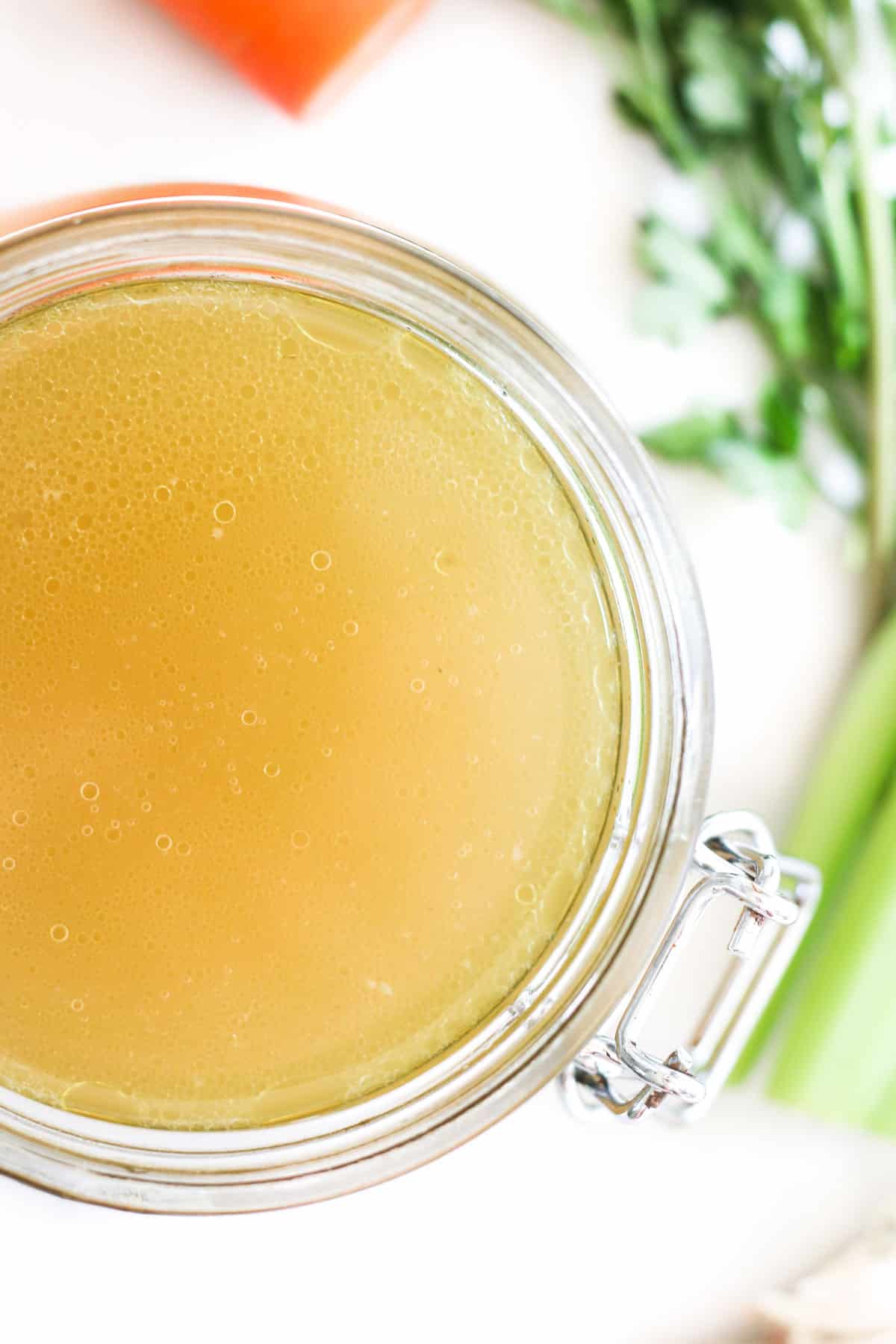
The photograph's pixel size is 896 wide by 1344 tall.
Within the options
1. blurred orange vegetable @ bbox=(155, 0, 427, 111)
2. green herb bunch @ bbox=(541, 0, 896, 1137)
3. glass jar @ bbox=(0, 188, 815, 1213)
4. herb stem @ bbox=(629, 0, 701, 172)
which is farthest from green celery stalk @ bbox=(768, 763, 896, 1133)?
blurred orange vegetable @ bbox=(155, 0, 427, 111)

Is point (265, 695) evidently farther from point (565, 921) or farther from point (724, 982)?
point (724, 982)

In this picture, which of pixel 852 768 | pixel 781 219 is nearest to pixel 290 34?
pixel 781 219

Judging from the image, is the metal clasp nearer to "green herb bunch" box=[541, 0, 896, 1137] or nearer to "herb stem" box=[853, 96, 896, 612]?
"green herb bunch" box=[541, 0, 896, 1137]

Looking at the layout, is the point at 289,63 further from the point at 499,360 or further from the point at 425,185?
the point at 499,360

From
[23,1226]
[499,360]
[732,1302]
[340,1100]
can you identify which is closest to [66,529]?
[499,360]

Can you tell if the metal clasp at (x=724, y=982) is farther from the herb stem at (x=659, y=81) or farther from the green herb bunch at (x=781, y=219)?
the herb stem at (x=659, y=81)

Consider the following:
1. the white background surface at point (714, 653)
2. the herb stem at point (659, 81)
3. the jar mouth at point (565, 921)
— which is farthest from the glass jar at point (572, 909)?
the herb stem at point (659, 81)

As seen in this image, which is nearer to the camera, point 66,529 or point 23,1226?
point 66,529
